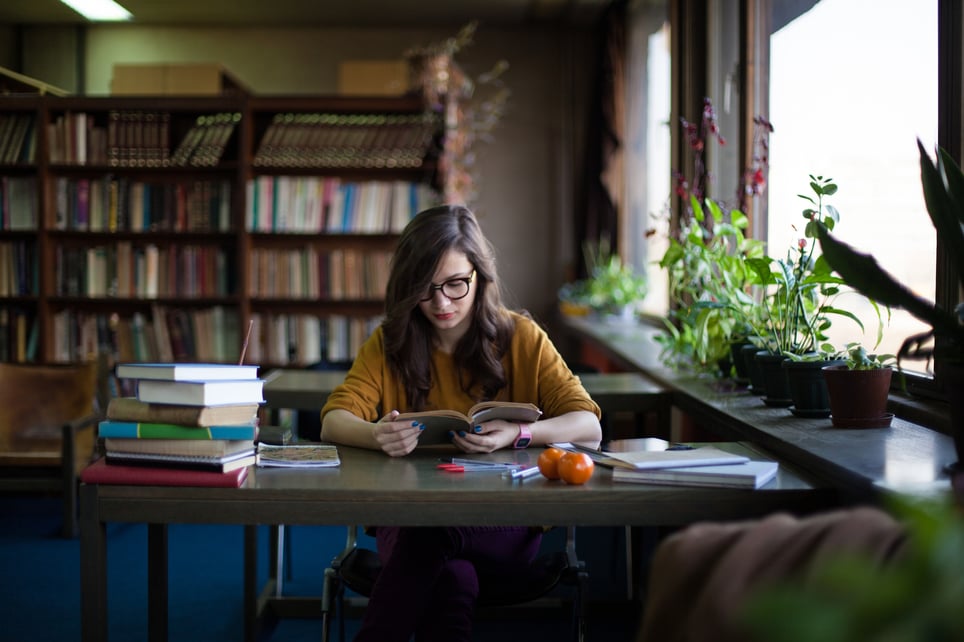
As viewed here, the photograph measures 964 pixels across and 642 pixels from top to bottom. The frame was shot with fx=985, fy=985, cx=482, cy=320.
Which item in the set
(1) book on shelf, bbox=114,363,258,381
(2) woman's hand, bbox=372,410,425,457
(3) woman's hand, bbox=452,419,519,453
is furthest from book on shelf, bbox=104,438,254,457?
(3) woman's hand, bbox=452,419,519,453

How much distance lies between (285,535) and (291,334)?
85.0 inches

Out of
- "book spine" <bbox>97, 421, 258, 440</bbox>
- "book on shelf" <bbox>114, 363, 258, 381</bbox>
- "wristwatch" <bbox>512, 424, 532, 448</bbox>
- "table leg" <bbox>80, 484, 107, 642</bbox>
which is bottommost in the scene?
"table leg" <bbox>80, 484, 107, 642</bbox>

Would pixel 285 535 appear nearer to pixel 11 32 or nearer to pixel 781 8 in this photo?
pixel 11 32

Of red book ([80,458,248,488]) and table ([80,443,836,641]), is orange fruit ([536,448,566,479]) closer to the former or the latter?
table ([80,443,836,641])

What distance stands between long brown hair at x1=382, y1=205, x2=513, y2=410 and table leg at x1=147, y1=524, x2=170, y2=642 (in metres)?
0.65

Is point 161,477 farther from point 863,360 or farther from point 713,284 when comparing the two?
point 713,284

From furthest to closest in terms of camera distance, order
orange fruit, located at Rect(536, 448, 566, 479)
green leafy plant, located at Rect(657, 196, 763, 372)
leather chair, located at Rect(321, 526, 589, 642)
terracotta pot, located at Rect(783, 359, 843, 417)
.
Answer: green leafy plant, located at Rect(657, 196, 763, 372) < terracotta pot, located at Rect(783, 359, 843, 417) < leather chair, located at Rect(321, 526, 589, 642) < orange fruit, located at Rect(536, 448, 566, 479)

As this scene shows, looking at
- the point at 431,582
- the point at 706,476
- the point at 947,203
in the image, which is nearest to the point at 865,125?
the point at 947,203

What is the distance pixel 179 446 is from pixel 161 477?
63 millimetres

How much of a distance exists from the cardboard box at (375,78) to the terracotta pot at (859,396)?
14.4ft

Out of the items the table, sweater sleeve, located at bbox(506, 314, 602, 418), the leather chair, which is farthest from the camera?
sweater sleeve, located at bbox(506, 314, 602, 418)

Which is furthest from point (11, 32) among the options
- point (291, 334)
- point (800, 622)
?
point (800, 622)

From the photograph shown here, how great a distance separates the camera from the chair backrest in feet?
14.1

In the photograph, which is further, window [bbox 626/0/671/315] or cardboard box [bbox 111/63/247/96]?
cardboard box [bbox 111/63/247/96]
